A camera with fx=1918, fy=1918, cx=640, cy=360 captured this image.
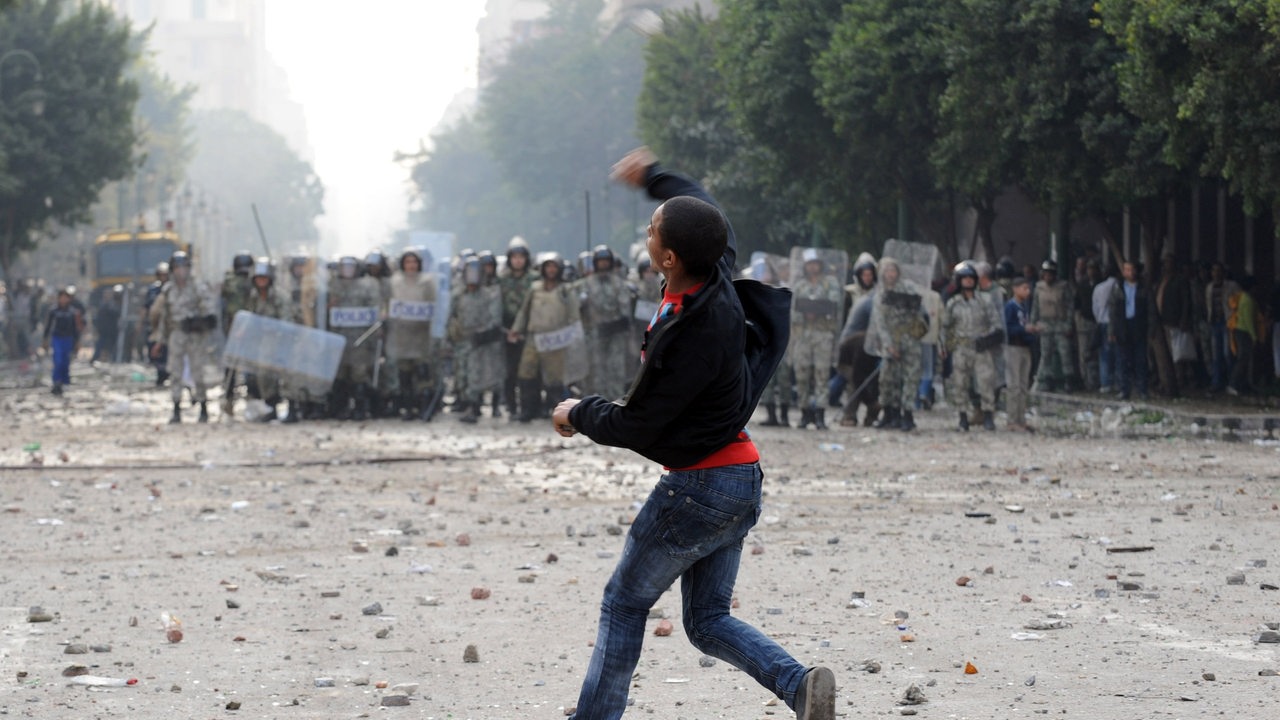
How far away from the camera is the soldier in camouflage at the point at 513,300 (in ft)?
69.5

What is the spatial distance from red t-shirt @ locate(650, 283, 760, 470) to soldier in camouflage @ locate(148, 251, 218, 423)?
53.7ft

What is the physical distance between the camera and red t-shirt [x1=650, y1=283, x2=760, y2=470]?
4.62 m

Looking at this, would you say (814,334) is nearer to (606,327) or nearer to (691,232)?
(606,327)

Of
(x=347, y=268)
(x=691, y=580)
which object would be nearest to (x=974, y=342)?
(x=347, y=268)

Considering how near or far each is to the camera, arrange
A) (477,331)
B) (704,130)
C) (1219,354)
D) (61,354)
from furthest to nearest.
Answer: (704,130), (61,354), (1219,354), (477,331)

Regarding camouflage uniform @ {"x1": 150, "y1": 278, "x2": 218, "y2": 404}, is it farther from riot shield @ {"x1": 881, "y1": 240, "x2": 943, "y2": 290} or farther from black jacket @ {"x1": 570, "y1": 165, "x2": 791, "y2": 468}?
black jacket @ {"x1": 570, "y1": 165, "x2": 791, "y2": 468}

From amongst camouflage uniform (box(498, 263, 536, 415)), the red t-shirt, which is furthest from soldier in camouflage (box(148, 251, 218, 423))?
the red t-shirt

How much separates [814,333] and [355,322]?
208 inches

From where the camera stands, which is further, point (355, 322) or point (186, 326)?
point (355, 322)

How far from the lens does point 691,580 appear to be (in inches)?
192

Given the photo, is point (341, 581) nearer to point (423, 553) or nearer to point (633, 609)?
point (423, 553)

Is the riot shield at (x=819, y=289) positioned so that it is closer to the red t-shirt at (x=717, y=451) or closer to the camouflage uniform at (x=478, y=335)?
the camouflage uniform at (x=478, y=335)

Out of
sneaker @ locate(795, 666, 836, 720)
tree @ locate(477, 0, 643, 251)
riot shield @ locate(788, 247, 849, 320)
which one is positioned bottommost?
sneaker @ locate(795, 666, 836, 720)

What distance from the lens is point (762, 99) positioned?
29500mm
